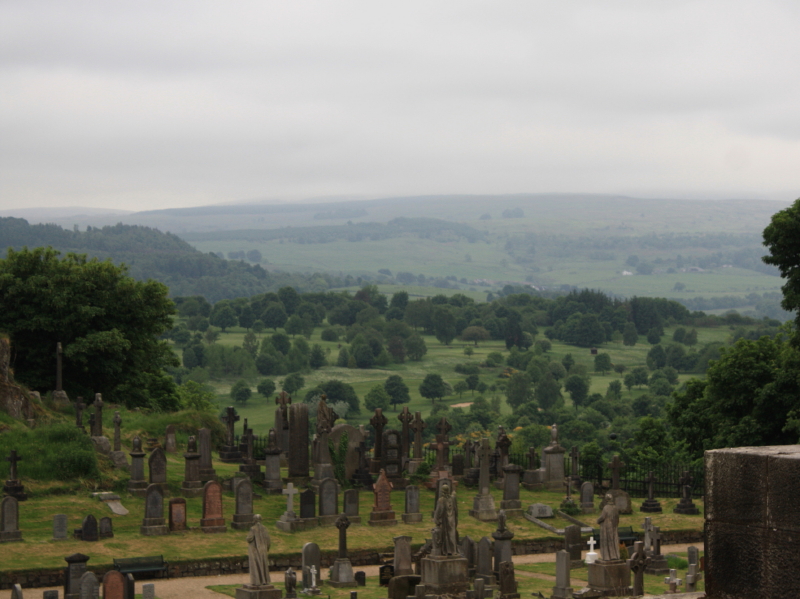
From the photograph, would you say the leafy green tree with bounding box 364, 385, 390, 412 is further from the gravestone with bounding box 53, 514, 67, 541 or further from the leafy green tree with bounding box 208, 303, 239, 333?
the gravestone with bounding box 53, 514, 67, 541

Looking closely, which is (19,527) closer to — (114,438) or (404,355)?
(114,438)

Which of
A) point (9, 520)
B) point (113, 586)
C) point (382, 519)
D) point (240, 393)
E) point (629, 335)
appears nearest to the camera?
point (113, 586)

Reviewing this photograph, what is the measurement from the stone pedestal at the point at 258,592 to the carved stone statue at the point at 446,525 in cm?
300

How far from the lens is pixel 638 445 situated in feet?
137

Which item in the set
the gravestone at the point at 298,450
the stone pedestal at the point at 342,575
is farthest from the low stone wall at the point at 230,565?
the gravestone at the point at 298,450

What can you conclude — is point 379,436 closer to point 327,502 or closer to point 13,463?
point 327,502

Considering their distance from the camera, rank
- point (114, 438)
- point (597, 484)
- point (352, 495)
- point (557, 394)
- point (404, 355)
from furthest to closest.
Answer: point (404, 355), point (557, 394), point (597, 484), point (114, 438), point (352, 495)

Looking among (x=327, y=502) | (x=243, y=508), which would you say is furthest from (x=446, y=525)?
(x=243, y=508)

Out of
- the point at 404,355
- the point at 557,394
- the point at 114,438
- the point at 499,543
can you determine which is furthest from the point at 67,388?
the point at 404,355

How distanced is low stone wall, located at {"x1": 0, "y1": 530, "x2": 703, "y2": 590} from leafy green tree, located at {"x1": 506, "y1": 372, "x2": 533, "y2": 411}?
7923cm

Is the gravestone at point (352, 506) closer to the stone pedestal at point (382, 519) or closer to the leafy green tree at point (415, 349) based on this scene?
the stone pedestal at point (382, 519)

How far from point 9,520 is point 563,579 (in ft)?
35.6

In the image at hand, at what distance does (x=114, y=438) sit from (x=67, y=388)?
893cm

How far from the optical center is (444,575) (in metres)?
17.5
